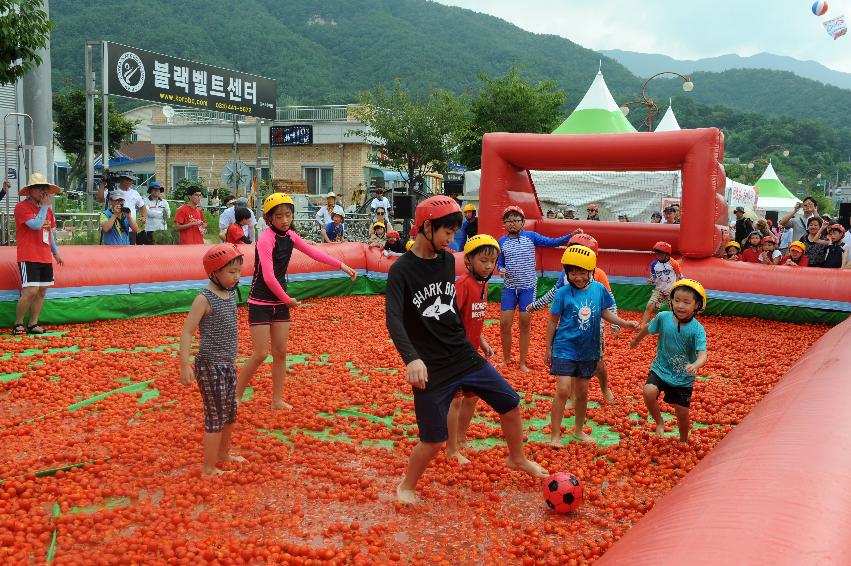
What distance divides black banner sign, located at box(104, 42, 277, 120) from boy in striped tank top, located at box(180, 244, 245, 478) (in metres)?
14.4

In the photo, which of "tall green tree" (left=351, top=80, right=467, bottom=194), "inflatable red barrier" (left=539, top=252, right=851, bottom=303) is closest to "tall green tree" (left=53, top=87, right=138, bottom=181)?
"tall green tree" (left=351, top=80, right=467, bottom=194)

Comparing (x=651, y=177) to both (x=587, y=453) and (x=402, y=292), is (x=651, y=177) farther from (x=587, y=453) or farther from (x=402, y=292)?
(x=402, y=292)

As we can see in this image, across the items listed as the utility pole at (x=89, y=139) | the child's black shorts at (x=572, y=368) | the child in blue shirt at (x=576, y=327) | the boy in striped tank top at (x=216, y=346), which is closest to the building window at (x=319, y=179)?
the utility pole at (x=89, y=139)

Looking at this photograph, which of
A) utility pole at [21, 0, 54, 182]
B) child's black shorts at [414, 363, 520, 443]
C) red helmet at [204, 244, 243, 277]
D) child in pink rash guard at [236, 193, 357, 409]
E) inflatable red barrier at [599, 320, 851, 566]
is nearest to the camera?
inflatable red barrier at [599, 320, 851, 566]

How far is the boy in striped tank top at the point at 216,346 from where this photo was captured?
4676 millimetres

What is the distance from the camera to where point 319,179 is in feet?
124

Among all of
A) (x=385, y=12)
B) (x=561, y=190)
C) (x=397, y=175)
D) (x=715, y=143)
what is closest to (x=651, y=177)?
(x=561, y=190)

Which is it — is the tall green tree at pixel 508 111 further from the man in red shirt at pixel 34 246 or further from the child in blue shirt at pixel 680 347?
the child in blue shirt at pixel 680 347

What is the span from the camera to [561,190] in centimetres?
2472

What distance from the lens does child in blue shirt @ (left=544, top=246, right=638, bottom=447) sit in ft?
18.1

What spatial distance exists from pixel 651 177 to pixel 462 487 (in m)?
20.5

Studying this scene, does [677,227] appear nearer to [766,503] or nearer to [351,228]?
[766,503]

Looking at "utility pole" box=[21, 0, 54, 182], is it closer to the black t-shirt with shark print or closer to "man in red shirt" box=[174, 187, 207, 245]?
"man in red shirt" box=[174, 187, 207, 245]

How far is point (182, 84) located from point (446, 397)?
1758 centimetres
